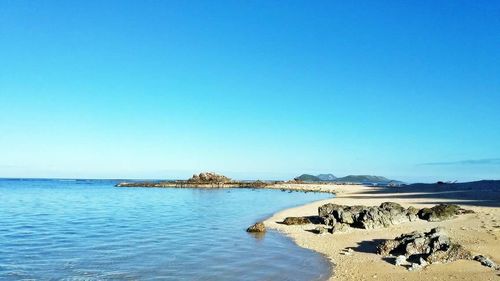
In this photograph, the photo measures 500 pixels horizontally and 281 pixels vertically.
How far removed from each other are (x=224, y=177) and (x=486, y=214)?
117953 mm

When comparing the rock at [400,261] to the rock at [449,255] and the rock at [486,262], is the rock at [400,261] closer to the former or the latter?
the rock at [449,255]

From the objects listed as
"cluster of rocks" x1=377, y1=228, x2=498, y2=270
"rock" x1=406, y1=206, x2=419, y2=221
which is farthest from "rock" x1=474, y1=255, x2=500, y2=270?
"rock" x1=406, y1=206, x2=419, y2=221

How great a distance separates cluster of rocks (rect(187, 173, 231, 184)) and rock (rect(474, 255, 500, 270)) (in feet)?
407

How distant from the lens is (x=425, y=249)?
17500 millimetres

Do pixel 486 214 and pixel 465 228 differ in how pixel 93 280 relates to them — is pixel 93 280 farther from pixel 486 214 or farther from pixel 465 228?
pixel 486 214

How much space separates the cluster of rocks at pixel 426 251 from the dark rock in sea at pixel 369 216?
7787 millimetres

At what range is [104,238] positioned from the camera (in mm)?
25875

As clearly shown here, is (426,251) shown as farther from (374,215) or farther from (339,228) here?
(374,215)

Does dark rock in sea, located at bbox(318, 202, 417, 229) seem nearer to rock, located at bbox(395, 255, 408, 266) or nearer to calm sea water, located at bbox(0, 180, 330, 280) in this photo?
calm sea water, located at bbox(0, 180, 330, 280)

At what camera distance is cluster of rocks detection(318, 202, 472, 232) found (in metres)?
26.8

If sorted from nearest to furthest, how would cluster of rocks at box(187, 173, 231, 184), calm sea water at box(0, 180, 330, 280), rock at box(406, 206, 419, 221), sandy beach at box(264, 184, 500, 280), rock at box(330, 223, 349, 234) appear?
sandy beach at box(264, 184, 500, 280) → calm sea water at box(0, 180, 330, 280) → rock at box(330, 223, 349, 234) → rock at box(406, 206, 419, 221) → cluster of rocks at box(187, 173, 231, 184)

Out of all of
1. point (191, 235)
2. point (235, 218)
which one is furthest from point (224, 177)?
point (191, 235)

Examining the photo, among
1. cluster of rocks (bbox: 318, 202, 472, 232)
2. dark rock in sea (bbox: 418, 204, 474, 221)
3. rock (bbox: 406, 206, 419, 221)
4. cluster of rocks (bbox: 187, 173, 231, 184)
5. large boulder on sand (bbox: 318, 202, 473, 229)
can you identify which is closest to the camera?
cluster of rocks (bbox: 318, 202, 472, 232)

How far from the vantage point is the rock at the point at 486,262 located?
15.5 m
